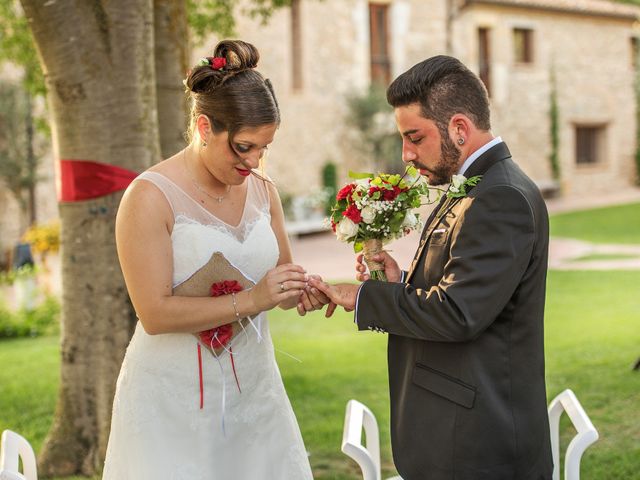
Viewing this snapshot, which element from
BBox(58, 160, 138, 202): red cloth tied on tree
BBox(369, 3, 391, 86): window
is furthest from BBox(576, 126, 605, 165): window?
BBox(58, 160, 138, 202): red cloth tied on tree

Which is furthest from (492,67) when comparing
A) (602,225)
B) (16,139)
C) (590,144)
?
(16,139)

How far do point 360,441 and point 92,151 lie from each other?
7.69 ft

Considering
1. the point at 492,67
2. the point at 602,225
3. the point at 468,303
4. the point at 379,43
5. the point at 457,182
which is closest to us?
the point at 468,303

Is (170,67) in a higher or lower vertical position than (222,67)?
higher

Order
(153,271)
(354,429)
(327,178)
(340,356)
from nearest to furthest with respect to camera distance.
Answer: (153,271) < (354,429) < (340,356) < (327,178)

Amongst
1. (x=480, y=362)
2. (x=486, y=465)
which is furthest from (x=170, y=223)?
(x=486, y=465)

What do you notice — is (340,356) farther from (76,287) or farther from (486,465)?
(486,465)

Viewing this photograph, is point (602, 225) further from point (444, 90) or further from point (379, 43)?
point (444, 90)

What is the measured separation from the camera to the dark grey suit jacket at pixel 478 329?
7.43ft

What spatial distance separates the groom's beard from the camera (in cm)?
249

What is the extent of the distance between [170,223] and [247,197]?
1.28 feet

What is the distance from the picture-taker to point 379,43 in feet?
79.7

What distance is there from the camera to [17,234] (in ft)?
58.0

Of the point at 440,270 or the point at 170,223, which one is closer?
the point at 440,270
